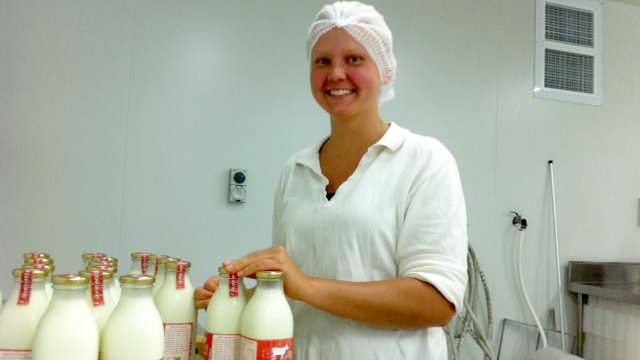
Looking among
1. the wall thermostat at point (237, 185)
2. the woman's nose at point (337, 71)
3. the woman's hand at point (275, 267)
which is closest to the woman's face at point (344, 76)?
the woman's nose at point (337, 71)

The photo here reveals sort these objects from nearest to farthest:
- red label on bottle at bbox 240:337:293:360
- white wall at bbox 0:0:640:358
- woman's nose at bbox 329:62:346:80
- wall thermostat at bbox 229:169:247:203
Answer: red label on bottle at bbox 240:337:293:360, woman's nose at bbox 329:62:346:80, white wall at bbox 0:0:640:358, wall thermostat at bbox 229:169:247:203

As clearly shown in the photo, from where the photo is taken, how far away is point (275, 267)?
99cm

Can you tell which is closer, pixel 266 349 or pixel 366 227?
pixel 266 349

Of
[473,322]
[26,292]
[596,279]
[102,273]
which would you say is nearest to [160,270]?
[102,273]

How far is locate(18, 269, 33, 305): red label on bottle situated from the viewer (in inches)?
31.4

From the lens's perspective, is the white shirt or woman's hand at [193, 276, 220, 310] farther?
the white shirt

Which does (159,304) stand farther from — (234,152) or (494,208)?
(494,208)

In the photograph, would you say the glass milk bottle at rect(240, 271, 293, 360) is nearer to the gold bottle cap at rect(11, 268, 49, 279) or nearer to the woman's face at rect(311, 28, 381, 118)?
the gold bottle cap at rect(11, 268, 49, 279)

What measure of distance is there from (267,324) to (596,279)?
2.94 meters

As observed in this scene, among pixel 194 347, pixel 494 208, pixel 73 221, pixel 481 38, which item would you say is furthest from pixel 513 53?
pixel 194 347

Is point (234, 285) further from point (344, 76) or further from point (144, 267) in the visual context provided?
point (344, 76)

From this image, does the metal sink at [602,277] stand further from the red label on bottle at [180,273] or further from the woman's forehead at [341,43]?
the red label on bottle at [180,273]

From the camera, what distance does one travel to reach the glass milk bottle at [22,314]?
2.50 ft

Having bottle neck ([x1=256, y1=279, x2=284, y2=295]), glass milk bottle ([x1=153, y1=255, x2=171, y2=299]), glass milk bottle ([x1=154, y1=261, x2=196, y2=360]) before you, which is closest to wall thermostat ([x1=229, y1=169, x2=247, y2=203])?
glass milk bottle ([x1=153, y1=255, x2=171, y2=299])
